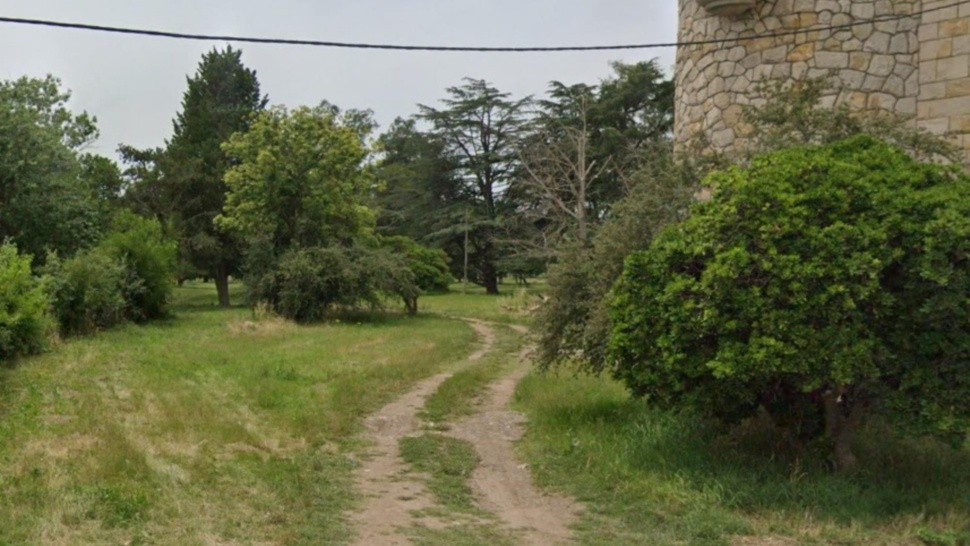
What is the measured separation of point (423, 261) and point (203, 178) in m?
10.5

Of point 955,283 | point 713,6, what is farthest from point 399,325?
point 955,283

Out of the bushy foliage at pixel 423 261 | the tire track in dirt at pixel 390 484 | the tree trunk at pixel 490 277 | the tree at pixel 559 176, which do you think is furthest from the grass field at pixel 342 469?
the tree trunk at pixel 490 277

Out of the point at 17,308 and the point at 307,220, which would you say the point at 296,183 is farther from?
the point at 17,308

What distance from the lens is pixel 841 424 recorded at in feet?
22.4

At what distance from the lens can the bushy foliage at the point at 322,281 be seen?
25375 millimetres

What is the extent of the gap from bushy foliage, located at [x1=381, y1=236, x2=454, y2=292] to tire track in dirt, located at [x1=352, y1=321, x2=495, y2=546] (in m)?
25.1

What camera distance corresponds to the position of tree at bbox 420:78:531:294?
4656 centimetres

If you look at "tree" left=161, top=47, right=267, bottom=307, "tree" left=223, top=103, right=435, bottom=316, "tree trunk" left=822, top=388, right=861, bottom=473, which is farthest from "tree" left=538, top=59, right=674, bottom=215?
"tree trunk" left=822, top=388, right=861, bottom=473

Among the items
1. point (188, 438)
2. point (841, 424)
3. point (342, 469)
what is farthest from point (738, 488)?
point (188, 438)

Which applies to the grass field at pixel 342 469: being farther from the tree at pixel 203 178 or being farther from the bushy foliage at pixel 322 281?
the tree at pixel 203 178

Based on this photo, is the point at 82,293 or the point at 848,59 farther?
the point at 82,293

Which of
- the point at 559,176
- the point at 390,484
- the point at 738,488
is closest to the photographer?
the point at 738,488

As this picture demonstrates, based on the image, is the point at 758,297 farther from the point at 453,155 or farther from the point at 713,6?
the point at 453,155

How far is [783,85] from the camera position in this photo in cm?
918
